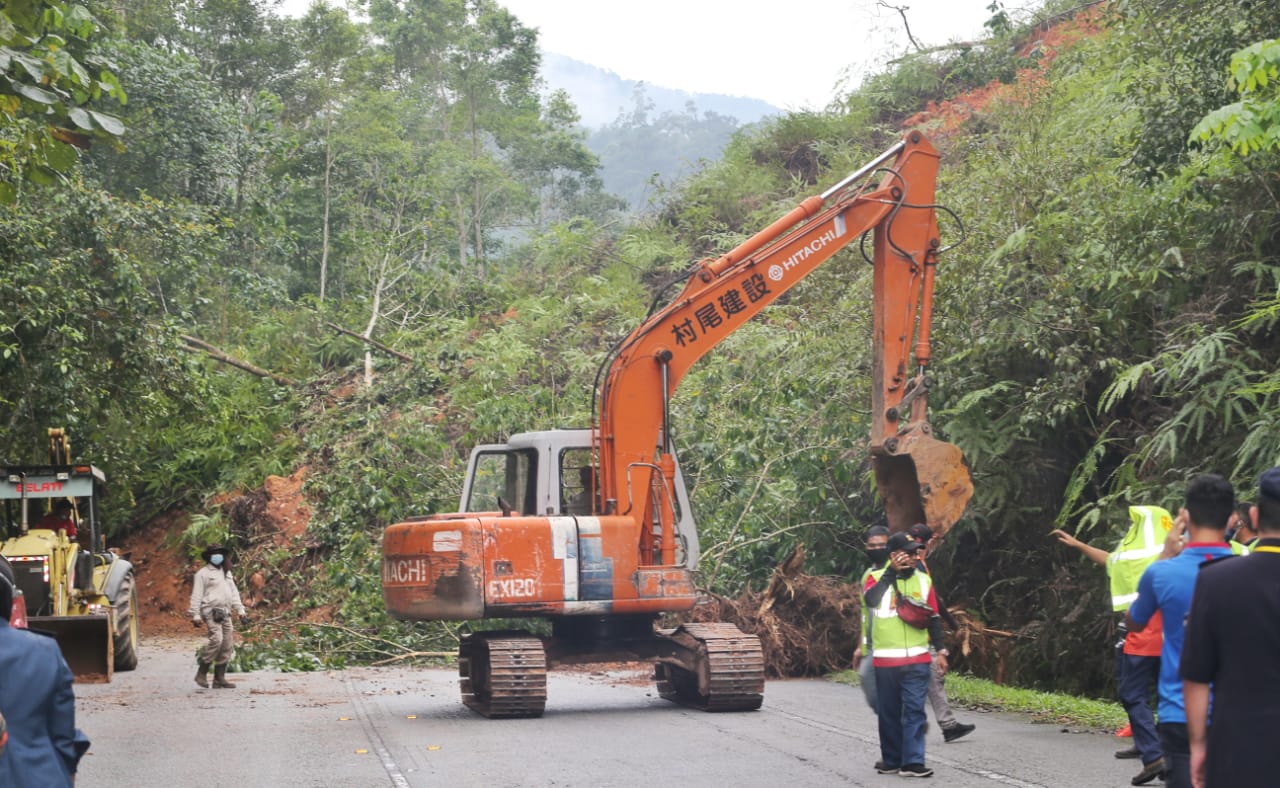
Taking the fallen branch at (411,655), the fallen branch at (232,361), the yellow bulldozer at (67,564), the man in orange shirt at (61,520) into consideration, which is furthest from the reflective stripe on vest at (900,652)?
the fallen branch at (232,361)

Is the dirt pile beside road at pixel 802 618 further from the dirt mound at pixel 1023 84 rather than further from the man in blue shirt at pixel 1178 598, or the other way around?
the man in blue shirt at pixel 1178 598

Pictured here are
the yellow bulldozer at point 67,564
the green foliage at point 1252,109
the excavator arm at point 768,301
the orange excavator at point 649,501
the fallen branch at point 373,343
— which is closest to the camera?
the green foliage at point 1252,109

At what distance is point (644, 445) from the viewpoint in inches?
558

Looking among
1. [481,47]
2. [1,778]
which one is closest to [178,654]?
[1,778]

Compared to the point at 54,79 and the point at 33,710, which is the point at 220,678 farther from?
the point at 33,710

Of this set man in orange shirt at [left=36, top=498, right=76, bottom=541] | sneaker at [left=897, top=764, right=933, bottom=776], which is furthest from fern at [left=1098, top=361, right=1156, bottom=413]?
man in orange shirt at [left=36, top=498, right=76, bottom=541]

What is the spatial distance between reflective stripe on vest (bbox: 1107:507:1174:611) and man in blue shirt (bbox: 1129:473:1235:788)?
2.76 m

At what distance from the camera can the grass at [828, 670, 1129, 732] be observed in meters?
12.7

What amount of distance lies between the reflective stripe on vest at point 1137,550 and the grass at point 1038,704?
289 cm

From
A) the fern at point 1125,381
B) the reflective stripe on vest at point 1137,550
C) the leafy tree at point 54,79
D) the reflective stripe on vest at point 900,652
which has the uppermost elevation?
the leafy tree at point 54,79

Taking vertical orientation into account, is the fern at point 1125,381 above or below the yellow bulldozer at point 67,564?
above

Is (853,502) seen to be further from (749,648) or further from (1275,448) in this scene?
(1275,448)

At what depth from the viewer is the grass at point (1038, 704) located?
41.7 ft

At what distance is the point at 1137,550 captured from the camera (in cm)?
957
